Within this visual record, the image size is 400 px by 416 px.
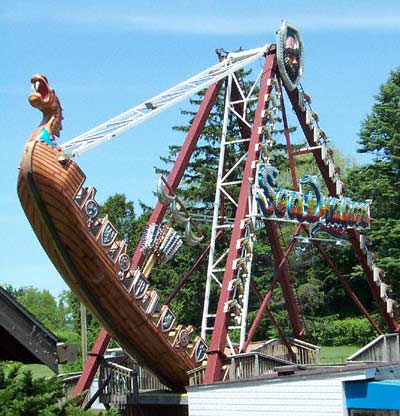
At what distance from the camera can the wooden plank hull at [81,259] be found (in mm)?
19031

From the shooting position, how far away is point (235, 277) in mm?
22859

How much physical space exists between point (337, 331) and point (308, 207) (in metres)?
25.0

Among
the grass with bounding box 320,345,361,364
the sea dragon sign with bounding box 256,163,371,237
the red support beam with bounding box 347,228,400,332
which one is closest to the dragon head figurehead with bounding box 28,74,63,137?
the sea dragon sign with bounding box 256,163,371,237

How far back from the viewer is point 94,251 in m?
20.1

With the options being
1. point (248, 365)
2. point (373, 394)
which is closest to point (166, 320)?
point (248, 365)

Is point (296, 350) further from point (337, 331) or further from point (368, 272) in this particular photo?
point (337, 331)

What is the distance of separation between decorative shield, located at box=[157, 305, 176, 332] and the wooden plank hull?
17 cm

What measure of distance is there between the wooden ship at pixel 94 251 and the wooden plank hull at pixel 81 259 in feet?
0.07

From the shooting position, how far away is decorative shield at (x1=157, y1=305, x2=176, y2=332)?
72.0ft

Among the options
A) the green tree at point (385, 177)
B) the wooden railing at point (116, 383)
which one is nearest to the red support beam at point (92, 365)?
the wooden railing at point (116, 383)

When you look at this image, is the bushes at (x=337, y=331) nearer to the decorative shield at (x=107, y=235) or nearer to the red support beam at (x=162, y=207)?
the red support beam at (x=162, y=207)

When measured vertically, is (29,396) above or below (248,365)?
below

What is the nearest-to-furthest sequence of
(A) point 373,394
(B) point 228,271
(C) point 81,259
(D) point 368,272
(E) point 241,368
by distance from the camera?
(A) point 373,394 < (C) point 81,259 < (E) point 241,368 < (B) point 228,271 < (D) point 368,272

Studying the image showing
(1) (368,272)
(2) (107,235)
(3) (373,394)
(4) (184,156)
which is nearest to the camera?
(3) (373,394)
